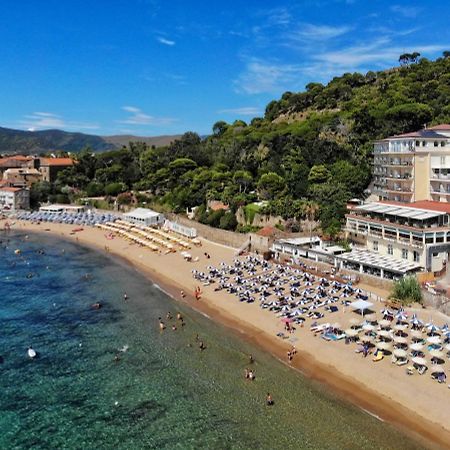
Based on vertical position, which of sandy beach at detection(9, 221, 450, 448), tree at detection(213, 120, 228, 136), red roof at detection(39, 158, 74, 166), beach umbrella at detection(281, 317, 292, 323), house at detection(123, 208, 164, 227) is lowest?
sandy beach at detection(9, 221, 450, 448)

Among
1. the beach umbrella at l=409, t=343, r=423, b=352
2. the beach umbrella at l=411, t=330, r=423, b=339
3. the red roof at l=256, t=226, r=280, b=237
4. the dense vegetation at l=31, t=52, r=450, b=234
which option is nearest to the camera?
the beach umbrella at l=409, t=343, r=423, b=352

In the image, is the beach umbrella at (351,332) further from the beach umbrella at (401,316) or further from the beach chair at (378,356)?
the beach umbrella at (401,316)

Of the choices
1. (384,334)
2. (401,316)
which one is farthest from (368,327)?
(401,316)

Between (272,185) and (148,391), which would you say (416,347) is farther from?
(272,185)

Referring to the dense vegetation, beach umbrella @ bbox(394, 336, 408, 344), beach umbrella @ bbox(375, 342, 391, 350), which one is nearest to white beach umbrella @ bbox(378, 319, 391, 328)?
beach umbrella @ bbox(394, 336, 408, 344)

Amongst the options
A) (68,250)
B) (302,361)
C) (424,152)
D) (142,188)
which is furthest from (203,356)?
(142,188)

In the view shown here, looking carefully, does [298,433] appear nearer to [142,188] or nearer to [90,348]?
[90,348]

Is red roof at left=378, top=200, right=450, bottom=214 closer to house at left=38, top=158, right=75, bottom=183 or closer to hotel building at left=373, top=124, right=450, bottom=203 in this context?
hotel building at left=373, top=124, right=450, bottom=203
